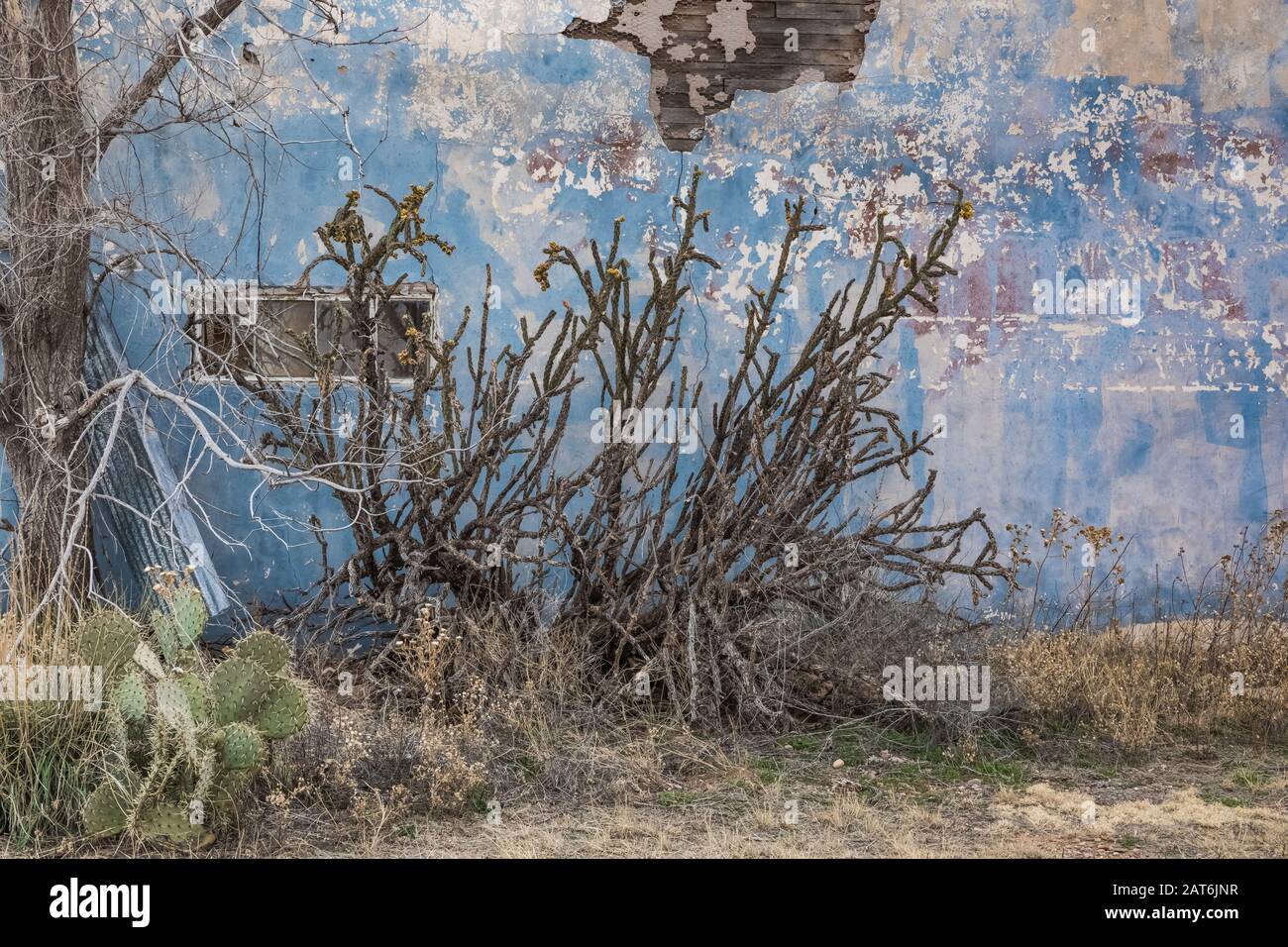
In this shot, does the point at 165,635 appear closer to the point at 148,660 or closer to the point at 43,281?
the point at 148,660

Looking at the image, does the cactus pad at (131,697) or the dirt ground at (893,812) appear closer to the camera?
the cactus pad at (131,697)

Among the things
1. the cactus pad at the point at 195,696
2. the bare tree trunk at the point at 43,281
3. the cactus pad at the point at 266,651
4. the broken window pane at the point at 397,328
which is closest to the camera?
the cactus pad at the point at 195,696

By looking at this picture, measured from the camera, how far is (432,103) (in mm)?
7926

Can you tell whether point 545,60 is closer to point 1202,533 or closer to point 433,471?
point 433,471

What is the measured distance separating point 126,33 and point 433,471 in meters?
3.30

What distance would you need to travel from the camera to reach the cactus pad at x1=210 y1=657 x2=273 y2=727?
496 centimetres

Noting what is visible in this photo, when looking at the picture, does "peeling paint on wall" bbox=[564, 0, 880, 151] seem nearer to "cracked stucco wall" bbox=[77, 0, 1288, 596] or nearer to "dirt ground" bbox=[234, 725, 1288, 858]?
"cracked stucco wall" bbox=[77, 0, 1288, 596]

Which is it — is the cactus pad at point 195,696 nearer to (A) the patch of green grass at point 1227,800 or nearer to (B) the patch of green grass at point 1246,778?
(A) the patch of green grass at point 1227,800

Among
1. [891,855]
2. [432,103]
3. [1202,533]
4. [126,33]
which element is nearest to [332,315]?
[432,103]

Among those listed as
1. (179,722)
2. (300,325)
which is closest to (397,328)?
(300,325)

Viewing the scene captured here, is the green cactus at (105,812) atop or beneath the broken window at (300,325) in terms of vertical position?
beneath

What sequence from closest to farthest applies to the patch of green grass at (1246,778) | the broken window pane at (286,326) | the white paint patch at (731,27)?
the patch of green grass at (1246,778) → the broken window pane at (286,326) → the white paint patch at (731,27)

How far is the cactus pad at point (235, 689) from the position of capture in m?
4.96

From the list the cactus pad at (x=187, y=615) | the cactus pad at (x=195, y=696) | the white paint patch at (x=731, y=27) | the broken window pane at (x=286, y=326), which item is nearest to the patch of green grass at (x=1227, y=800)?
the cactus pad at (x=195, y=696)
